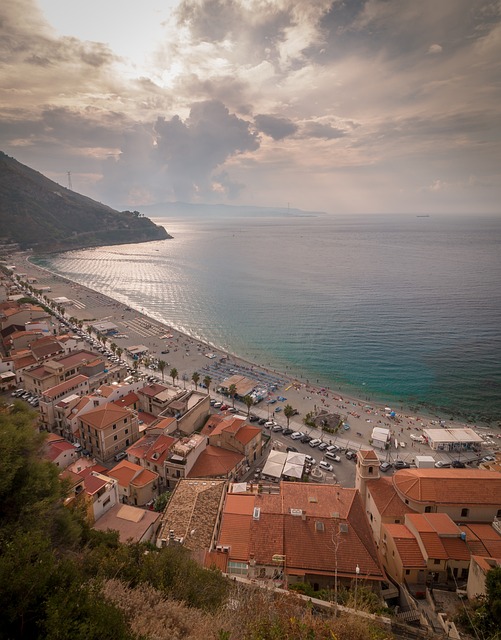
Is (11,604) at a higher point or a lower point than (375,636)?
higher

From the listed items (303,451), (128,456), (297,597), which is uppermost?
(297,597)

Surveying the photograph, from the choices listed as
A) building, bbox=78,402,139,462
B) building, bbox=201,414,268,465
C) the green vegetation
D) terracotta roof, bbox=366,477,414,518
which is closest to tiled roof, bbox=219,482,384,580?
terracotta roof, bbox=366,477,414,518

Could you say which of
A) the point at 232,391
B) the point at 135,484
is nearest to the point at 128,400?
the point at 232,391

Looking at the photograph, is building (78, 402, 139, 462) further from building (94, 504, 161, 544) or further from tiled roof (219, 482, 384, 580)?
tiled roof (219, 482, 384, 580)

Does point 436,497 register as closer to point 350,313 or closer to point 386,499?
point 386,499

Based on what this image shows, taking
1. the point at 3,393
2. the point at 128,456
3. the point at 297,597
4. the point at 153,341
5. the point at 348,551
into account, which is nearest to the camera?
the point at 297,597

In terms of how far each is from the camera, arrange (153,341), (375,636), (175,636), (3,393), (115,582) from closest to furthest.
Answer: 1. (175,636)
2. (375,636)
3. (115,582)
4. (3,393)
5. (153,341)

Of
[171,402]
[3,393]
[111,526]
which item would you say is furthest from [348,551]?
[3,393]

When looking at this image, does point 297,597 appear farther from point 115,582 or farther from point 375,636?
point 115,582
